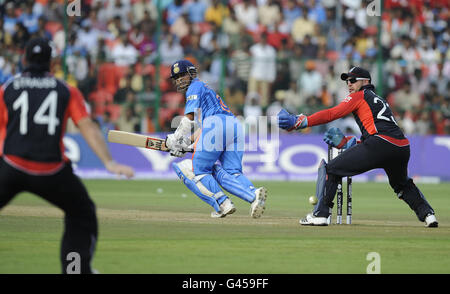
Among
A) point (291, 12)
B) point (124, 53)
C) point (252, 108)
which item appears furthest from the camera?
point (291, 12)

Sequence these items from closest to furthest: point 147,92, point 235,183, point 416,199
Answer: point 416,199
point 235,183
point 147,92

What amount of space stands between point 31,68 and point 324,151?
15864mm

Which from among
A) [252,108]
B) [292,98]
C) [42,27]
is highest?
[42,27]

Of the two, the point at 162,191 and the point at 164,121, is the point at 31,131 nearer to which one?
the point at 162,191

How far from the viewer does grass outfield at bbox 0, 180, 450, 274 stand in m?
7.75

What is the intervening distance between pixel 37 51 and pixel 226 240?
3753 millimetres

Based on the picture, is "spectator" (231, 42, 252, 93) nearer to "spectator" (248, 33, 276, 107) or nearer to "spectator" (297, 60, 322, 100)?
"spectator" (248, 33, 276, 107)

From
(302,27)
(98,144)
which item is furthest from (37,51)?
(302,27)

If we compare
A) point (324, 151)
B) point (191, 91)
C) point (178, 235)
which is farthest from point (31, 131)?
point (324, 151)

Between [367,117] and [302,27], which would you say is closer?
[367,117]

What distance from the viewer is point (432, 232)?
1065 cm

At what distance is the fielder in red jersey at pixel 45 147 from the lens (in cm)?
645

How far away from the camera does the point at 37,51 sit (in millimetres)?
6668

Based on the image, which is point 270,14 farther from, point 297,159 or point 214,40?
point 297,159
